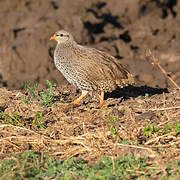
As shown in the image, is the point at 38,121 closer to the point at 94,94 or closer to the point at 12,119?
the point at 12,119

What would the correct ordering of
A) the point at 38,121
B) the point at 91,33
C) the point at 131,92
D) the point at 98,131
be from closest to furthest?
the point at 98,131 → the point at 38,121 → the point at 131,92 → the point at 91,33

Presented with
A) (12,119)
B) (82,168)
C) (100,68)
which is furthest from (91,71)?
(82,168)

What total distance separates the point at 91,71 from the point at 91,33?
224 inches

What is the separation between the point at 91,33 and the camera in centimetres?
1466

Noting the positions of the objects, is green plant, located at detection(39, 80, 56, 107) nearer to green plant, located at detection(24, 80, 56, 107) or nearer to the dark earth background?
green plant, located at detection(24, 80, 56, 107)

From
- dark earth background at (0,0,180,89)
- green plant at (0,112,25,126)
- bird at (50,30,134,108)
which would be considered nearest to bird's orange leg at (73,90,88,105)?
bird at (50,30,134,108)

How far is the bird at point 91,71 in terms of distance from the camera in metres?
→ 9.04

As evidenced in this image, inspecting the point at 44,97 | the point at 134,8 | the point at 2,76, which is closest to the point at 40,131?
the point at 44,97

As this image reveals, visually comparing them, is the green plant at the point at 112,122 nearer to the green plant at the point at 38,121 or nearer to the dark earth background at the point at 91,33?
the green plant at the point at 38,121

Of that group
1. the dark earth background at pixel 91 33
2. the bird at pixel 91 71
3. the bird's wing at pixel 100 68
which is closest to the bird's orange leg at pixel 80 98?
the bird at pixel 91 71

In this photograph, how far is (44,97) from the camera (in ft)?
28.9

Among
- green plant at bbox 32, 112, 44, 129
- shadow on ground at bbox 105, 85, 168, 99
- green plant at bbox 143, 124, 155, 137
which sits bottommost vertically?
shadow on ground at bbox 105, 85, 168, 99

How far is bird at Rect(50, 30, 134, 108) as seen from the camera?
9039 millimetres

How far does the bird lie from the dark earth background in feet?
9.25
